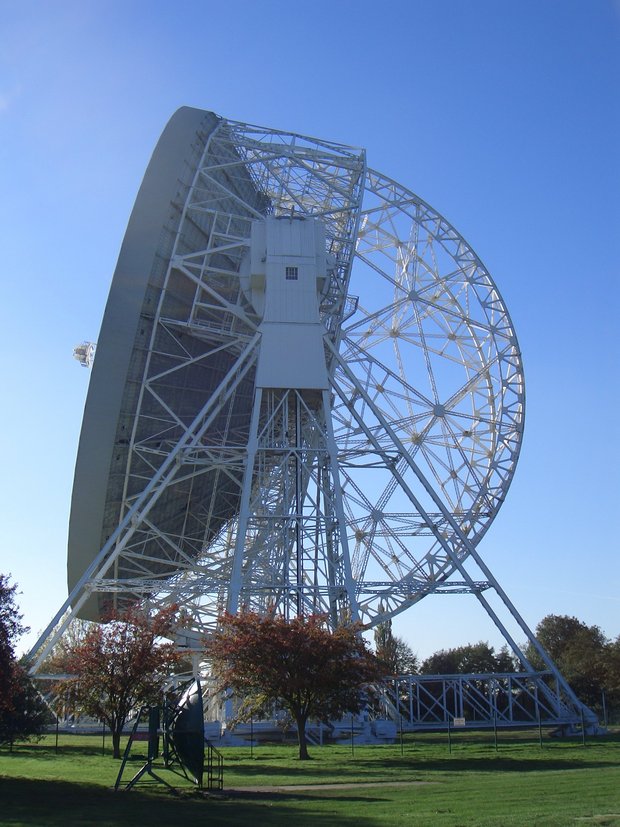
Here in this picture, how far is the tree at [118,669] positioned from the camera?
104 feet

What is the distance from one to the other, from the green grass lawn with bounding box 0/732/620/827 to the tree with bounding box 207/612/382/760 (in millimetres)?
1580

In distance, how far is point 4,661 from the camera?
78.0 feet

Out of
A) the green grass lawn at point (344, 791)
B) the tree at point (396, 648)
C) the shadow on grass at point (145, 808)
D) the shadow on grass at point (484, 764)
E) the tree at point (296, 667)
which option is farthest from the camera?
the tree at point (396, 648)

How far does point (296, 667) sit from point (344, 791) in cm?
1000

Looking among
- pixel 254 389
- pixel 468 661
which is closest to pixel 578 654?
pixel 468 661

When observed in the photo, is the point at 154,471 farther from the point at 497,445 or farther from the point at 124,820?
the point at 124,820

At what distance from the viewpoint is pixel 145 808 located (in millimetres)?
17531

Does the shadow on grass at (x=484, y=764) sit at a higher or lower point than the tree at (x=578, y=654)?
lower

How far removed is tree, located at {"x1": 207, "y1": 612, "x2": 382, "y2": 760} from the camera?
100ft

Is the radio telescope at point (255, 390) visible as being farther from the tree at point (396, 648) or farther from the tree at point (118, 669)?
the tree at point (396, 648)

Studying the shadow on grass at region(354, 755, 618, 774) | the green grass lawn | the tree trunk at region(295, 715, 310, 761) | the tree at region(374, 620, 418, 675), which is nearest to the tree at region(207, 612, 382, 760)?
the tree trunk at region(295, 715, 310, 761)

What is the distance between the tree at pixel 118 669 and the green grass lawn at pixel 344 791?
1.54m

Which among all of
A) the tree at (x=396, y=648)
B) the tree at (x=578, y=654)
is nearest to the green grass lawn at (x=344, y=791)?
the tree at (x=578, y=654)

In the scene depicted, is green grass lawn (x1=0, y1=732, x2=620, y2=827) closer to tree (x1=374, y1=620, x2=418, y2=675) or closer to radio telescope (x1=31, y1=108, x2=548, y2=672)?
radio telescope (x1=31, y1=108, x2=548, y2=672)
